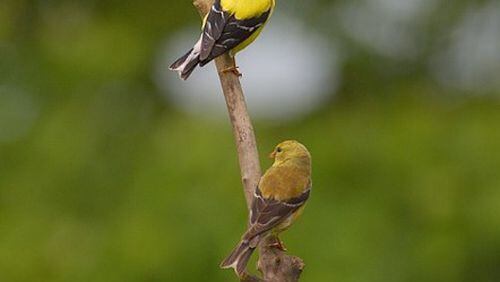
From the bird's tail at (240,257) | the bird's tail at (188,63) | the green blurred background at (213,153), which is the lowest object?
the bird's tail at (240,257)

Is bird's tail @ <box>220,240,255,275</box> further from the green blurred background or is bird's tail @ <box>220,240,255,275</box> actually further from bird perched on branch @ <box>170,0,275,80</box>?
the green blurred background

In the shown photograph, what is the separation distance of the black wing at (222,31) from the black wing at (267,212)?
0.89 meters

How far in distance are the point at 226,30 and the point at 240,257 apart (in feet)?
5.15

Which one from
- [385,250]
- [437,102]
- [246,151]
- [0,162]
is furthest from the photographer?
[0,162]

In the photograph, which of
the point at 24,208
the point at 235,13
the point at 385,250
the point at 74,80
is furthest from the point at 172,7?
the point at 235,13

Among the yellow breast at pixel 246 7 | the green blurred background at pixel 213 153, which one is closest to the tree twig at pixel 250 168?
the yellow breast at pixel 246 7

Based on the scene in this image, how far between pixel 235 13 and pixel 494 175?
4014mm

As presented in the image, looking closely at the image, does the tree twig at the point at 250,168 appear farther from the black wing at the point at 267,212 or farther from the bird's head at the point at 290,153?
the bird's head at the point at 290,153

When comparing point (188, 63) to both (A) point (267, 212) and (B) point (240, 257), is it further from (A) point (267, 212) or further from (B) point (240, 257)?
(B) point (240, 257)

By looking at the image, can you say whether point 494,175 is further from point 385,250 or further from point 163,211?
point 163,211

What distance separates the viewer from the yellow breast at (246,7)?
7.38 m

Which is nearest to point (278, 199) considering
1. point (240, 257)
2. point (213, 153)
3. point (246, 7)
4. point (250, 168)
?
point (240, 257)

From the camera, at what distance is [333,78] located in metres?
12.1

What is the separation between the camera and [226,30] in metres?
7.18
